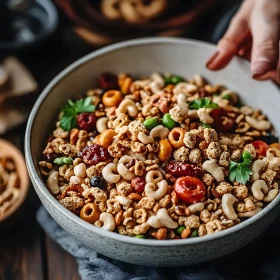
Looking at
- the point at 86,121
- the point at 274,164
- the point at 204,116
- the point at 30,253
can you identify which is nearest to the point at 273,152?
the point at 274,164

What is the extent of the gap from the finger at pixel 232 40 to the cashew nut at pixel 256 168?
0.25 m

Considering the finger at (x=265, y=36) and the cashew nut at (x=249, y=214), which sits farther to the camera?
the finger at (x=265, y=36)

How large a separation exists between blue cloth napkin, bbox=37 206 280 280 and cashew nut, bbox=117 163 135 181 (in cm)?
18

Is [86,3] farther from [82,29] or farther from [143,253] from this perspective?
[143,253]

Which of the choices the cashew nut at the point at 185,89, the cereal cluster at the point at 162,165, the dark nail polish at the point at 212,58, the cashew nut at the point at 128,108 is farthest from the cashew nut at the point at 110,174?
the dark nail polish at the point at 212,58

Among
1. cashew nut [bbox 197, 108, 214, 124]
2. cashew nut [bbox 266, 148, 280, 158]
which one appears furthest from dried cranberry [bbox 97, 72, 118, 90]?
cashew nut [bbox 266, 148, 280, 158]

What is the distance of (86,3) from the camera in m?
1.49

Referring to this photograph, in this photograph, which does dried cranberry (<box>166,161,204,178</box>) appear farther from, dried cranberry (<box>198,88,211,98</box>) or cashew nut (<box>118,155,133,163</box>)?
dried cranberry (<box>198,88,211,98</box>)

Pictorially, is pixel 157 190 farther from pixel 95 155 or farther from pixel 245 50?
pixel 245 50

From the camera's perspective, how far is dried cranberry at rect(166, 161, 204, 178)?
933 millimetres

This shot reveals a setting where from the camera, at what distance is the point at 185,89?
111 cm

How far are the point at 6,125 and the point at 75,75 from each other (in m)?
0.28

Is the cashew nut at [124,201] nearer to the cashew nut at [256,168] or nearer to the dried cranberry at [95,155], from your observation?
the dried cranberry at [95,155]

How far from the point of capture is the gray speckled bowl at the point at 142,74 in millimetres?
872
